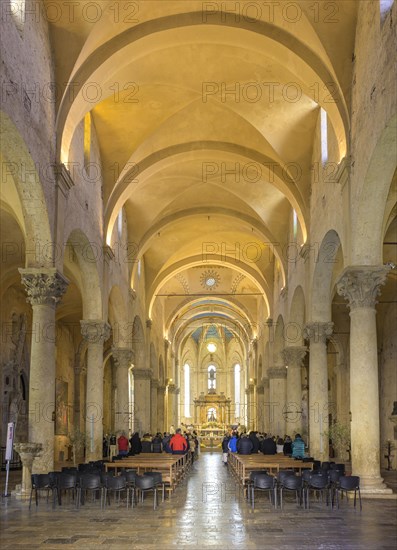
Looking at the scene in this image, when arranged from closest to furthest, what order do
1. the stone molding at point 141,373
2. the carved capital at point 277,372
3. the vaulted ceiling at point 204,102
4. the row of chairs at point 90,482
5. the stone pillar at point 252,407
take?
1. the row of chairs at point 90,482
2. the vaulted ceiling at point 204,102
3. the carved capital at point 277,372
4. the stone molding at point 141,373
5. the stone pillar at point 252,407

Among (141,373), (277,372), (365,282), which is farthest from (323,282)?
(141,373)

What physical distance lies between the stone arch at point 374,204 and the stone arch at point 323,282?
449 centimetres

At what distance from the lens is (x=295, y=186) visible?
71.9 feet

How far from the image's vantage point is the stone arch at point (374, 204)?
12.7m

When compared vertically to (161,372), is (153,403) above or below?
below

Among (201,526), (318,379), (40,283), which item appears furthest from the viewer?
(318,379)

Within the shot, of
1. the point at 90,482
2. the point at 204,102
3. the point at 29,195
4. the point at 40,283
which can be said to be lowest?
the point at 90,482

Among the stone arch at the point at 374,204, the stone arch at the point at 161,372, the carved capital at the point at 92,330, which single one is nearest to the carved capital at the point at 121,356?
the carved capital at the point at 92,330

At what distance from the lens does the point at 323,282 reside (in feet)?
65.1

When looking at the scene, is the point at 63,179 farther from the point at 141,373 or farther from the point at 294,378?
the point at 141,373

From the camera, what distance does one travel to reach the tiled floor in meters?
9.17

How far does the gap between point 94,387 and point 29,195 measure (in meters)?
7.95

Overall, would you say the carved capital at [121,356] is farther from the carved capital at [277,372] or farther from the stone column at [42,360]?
the stone column at [42,360]

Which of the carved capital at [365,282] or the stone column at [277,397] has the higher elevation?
the carved capital at [365,282]
